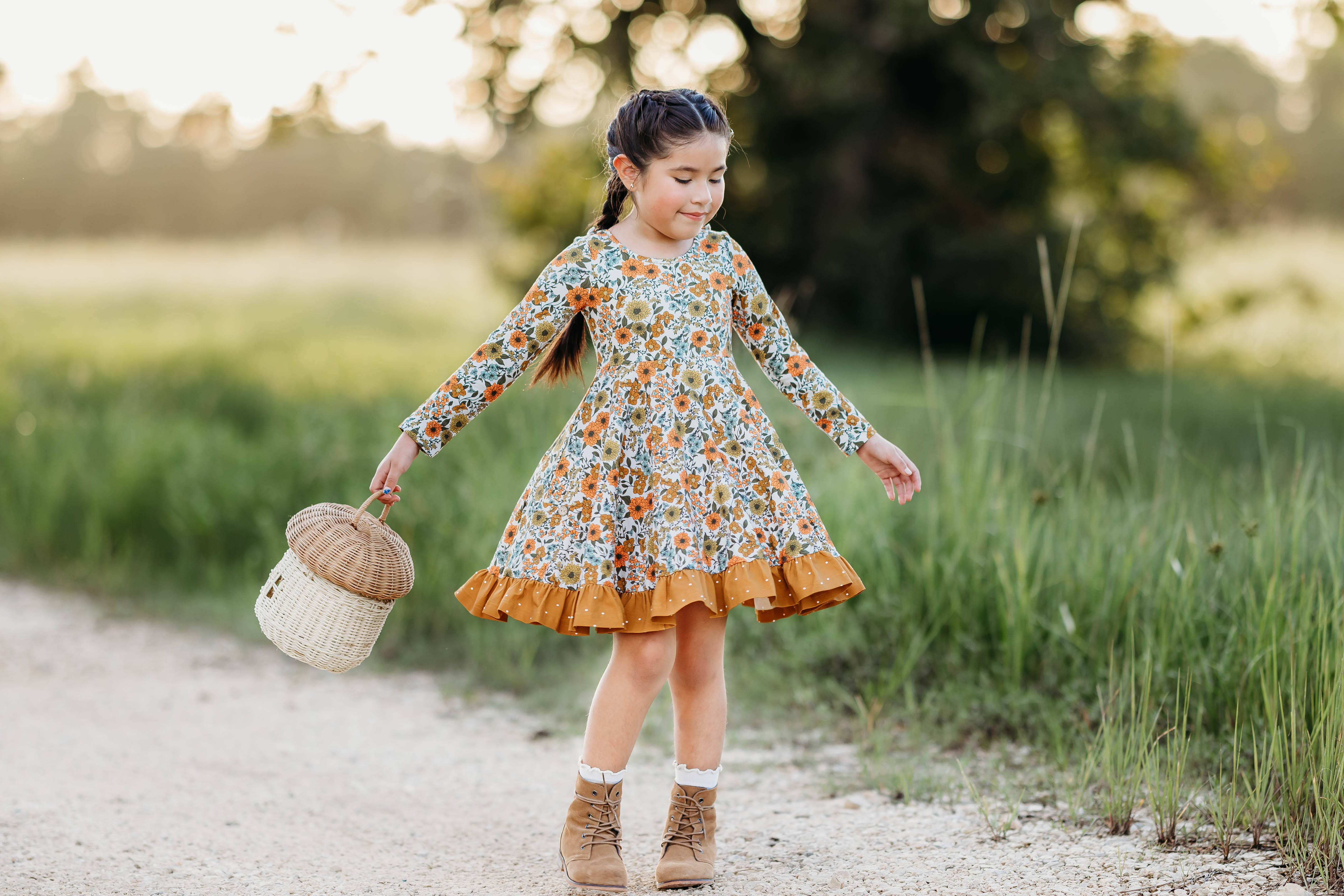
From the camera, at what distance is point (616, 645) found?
106 inches

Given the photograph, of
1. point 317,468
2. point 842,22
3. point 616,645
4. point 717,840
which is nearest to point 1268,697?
point 717,840

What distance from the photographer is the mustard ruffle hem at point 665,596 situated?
8.16ft

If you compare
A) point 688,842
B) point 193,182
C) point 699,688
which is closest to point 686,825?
point 688,842

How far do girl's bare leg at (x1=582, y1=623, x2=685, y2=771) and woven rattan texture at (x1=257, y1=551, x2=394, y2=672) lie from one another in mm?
534

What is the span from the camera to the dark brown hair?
8.55ft

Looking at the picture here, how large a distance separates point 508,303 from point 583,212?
1217 millimetres

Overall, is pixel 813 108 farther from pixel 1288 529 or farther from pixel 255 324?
pixel 1288 529

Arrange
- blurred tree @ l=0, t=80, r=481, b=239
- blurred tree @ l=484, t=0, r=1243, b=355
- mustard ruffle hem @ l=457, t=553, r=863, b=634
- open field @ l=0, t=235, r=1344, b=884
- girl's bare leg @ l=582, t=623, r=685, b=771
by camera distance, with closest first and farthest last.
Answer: mustard ruffle hem @ l=457, t=553, r=863, b=634 < girl's bare leg @ l=582, t=623, r=685, b=771 < open field @ l=0, t=235, r=1344, b=884 < blurred tree @ l=484, t=0, r=1243, b=355 < blurred tree @ l=0, t=80, r=481, b=239

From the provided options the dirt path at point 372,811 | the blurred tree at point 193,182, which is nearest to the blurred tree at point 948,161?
the dirt path at point 372,811

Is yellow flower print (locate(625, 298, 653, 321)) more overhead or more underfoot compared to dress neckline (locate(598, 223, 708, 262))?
more underfoot

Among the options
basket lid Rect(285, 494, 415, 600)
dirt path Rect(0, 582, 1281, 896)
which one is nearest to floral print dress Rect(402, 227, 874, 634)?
basket lid Rect(285, 494, 415, 600)

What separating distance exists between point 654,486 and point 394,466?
1.78ft

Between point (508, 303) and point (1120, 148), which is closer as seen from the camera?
point (1120, 148)

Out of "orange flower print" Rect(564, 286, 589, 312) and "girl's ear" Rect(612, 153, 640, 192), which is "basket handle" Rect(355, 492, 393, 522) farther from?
"girl's ear" Rect(612, 153, 640, 192)
